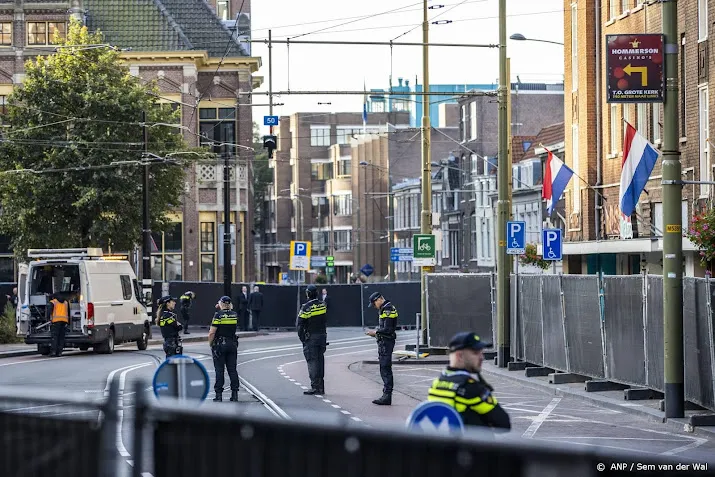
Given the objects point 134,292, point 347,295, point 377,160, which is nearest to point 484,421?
point 134,292

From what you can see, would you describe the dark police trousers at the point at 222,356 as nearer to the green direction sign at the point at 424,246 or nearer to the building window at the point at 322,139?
the green direction sign at the point at 424,246

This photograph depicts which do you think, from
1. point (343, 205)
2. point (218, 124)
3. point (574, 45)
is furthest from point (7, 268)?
point (343, 205)

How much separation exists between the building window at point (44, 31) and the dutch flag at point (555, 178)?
95.4 ft

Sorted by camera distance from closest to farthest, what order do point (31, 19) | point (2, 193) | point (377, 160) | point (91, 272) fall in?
point (91, 272) < point (2, 193) < point (31, 19) < point (377, 160)

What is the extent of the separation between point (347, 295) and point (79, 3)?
1746cm

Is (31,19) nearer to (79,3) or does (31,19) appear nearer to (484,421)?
(79,3)

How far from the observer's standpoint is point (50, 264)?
33.8m

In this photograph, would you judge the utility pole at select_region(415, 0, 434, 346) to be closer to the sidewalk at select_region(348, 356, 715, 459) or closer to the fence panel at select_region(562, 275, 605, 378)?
the sidewalk at select_region(348, 356, 715, 459)

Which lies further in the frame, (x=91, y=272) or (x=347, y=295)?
(x=347, y=295)

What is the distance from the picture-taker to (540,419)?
18359mm

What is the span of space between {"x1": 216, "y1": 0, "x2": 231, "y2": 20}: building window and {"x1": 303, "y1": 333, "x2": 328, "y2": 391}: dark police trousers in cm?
4570

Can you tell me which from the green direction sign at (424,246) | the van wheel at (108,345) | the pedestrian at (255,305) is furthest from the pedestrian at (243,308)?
the green direction sign at (424,246)

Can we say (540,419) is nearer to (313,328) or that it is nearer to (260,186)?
(313,328)

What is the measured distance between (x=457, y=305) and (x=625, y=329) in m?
12.0
